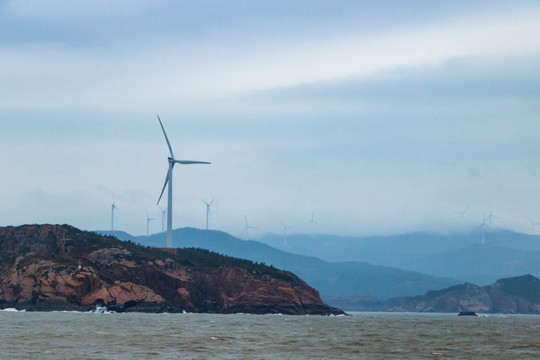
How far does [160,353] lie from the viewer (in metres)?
115

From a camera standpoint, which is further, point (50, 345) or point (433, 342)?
point (433, 342)

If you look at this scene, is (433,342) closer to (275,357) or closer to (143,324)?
(275,357)

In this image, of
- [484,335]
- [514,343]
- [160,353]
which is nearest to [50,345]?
[160,353]

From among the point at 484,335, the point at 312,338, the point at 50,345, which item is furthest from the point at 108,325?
the point at 484,335

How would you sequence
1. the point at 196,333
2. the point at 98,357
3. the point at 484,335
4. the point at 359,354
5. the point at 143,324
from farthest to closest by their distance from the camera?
the point at 143,324 → the point at 484,335 → the point at 196,333 → the point at 359,354 → the point at 98,357

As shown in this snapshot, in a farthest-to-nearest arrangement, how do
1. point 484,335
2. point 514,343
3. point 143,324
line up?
1. point 143,324
2. point 484,335
3. point 514,343

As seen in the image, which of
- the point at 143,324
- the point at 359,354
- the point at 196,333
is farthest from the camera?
the point at 143,324

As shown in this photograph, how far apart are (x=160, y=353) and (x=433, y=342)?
5073cm

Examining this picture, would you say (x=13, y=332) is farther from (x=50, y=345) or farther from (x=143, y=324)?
(x=143, y=324)

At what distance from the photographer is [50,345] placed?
123 m

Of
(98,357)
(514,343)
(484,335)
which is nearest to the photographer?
(98,357)

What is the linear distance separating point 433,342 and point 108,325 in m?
61.0

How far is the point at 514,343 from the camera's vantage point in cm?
14750

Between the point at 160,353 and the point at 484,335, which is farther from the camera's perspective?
the point at 484,335
